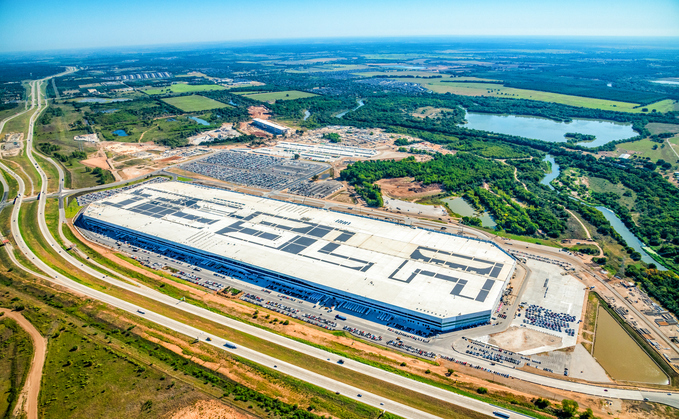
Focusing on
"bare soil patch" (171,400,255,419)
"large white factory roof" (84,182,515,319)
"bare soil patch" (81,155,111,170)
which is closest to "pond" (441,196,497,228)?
"large white factory roof" (84,182,515,319)

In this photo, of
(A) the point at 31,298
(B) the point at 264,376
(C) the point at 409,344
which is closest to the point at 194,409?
(B) the point at 264,376

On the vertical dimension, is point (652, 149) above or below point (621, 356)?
above

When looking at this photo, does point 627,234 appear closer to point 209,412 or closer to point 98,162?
point 209,412

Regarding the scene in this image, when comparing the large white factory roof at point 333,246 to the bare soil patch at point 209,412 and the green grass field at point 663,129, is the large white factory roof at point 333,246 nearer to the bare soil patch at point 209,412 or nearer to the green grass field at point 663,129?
the bare soil patch at point 209,412

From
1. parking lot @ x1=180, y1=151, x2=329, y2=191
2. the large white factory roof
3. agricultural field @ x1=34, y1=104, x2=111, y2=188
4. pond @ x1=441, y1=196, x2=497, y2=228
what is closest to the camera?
the large white factory roof

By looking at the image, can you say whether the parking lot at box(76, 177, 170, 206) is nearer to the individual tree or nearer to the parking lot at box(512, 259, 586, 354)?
the parking lot at box(512, 259, 586, 354)

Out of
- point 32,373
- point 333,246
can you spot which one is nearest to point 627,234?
point 333,246
